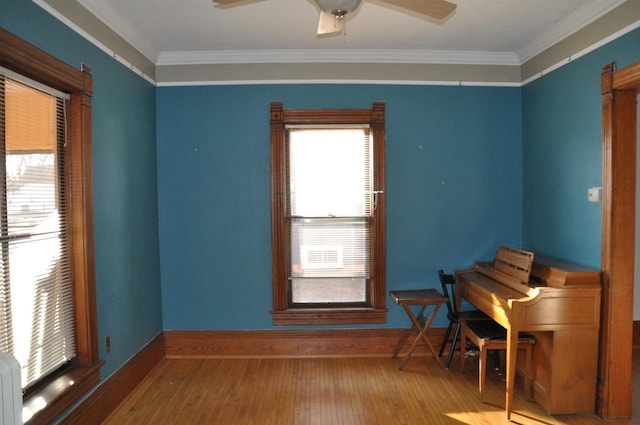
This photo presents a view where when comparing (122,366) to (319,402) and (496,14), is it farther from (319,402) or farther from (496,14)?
(496,14)

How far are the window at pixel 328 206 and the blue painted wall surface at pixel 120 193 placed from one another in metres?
1.13

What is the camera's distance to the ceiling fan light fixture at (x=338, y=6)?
6.06 ft

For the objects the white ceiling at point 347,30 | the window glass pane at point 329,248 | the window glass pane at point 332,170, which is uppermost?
the white ceiling at point 347,30

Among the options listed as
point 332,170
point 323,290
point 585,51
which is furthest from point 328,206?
point 585,51

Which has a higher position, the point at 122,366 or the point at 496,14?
the point at 496,14

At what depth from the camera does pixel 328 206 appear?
420 centimetres

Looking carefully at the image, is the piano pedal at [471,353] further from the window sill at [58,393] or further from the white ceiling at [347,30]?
the window sill at [58,393]

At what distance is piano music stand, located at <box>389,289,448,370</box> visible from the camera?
12.5ft

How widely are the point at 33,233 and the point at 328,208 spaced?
8.03 feet

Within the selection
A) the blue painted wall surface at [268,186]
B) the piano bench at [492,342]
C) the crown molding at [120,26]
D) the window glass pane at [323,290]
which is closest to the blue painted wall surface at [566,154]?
the blue painted wall surface at [268,186]

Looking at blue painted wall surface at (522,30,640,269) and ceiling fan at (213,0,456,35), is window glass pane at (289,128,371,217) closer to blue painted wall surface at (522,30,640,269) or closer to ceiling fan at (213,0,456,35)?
blue painted wall surface at (522,30,640,269)

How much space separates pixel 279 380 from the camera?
3674mm

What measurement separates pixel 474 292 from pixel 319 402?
157cm

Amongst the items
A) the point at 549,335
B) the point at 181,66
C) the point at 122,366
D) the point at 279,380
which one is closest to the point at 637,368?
the point at 549,335
